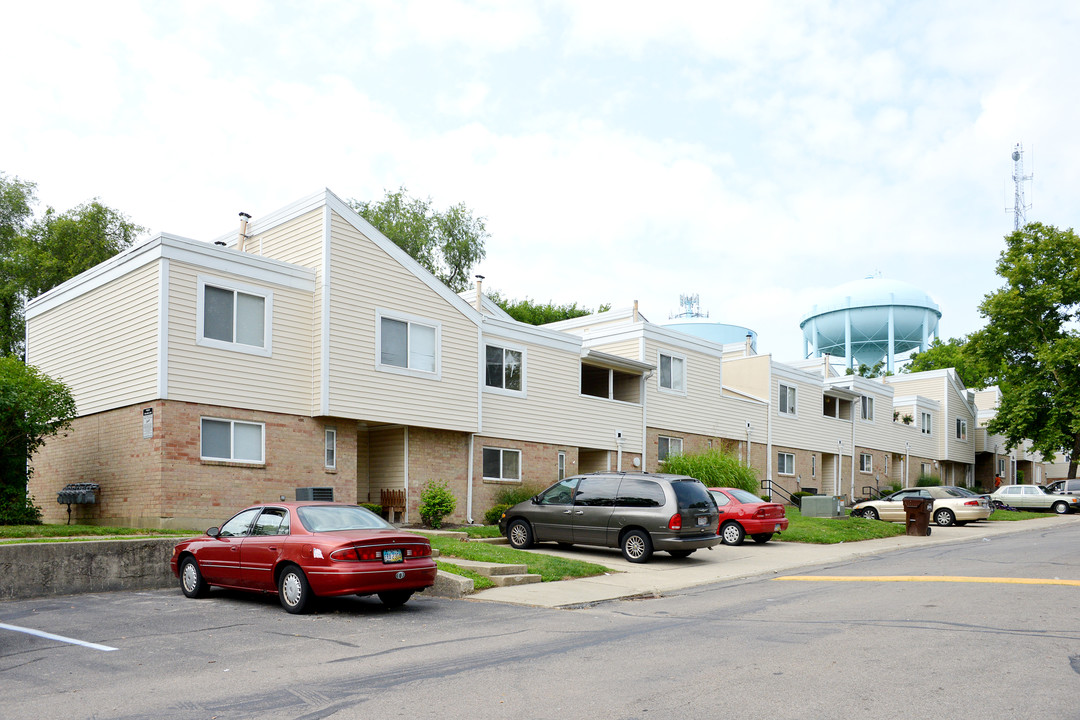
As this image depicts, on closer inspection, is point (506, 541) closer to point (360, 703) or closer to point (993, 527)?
point (360, 703)

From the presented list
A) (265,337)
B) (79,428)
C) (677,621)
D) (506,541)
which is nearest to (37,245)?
(79,428)

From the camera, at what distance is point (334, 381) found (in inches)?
794

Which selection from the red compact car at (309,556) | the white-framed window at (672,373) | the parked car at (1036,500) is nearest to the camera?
the red compact car at (309,556)

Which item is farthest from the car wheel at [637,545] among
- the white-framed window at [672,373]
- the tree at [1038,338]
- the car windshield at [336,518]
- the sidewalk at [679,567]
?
the tree at [1038,338]

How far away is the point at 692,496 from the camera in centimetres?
1744

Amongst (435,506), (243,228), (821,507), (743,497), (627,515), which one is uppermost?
(243,228)

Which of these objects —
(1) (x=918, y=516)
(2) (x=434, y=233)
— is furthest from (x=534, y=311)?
(1) (x=918, y=516)

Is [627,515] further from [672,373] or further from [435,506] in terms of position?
[672,373]

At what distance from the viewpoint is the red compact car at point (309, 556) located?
439 inches

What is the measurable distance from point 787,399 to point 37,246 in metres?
31.1

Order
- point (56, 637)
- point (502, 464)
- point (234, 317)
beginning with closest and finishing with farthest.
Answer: point (56, 637)
point (234, 317)
point (502, 464)

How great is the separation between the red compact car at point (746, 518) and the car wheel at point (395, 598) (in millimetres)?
11013

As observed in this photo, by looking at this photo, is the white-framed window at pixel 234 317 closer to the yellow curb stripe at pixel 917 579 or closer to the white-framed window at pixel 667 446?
the yellow curb stripe at pixel 917 579

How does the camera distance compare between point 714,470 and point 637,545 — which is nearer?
point 637,545
